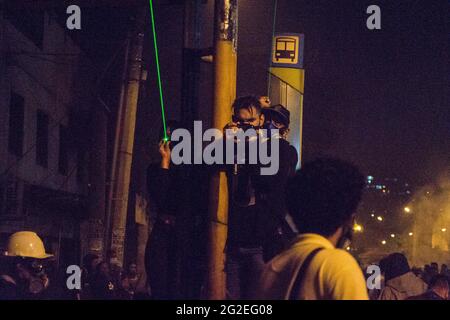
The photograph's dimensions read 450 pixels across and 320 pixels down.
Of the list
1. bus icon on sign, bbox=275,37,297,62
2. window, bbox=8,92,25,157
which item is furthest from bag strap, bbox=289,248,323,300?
window, bbox=8,92,25,157

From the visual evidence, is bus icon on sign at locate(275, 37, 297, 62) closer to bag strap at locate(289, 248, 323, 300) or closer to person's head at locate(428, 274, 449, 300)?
person's head at locate(428, 274, 449, 300)

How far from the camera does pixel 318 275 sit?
308cm

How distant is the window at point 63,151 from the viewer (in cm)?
2589

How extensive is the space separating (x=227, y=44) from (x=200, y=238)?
143cm

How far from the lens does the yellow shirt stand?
10.00 feet

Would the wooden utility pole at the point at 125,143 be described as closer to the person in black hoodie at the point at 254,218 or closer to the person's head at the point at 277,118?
the person's head at the point at 277,118

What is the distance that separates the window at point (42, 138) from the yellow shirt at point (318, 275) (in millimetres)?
20535

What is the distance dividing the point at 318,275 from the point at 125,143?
48.0 feet

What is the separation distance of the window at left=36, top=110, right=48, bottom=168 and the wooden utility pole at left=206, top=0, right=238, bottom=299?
18.3m

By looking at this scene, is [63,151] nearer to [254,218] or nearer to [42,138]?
[42,138]

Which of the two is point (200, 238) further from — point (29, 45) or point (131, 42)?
point (29, 45)

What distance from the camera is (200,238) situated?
533cm

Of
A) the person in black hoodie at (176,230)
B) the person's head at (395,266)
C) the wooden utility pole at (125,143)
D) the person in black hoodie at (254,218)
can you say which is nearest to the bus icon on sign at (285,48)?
the wooden utility pole at (125,143)
